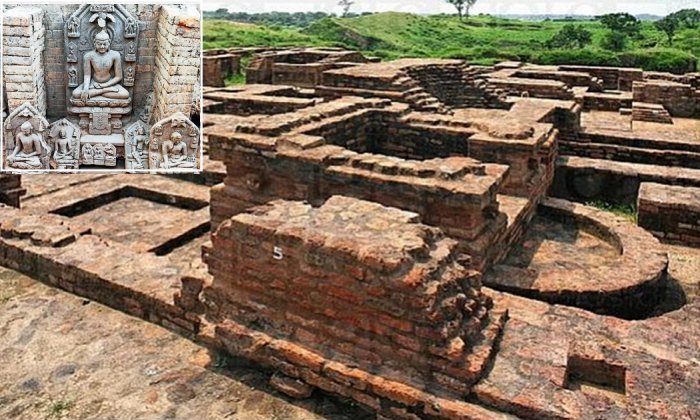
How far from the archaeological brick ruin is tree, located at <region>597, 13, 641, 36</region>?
38.3m

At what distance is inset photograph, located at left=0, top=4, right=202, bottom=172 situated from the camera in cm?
575

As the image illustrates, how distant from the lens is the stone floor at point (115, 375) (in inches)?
141

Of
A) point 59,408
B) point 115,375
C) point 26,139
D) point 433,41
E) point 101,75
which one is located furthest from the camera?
point 433,41

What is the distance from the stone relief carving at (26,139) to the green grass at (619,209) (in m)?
6.62

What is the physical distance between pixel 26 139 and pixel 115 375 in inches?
126

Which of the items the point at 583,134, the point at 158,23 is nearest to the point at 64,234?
the point at 158,23

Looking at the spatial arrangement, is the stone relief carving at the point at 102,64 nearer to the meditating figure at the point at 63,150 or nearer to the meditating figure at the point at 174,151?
the meditating figure at the point at 63,150

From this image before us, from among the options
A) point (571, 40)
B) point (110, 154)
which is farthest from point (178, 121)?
point (571, 40)

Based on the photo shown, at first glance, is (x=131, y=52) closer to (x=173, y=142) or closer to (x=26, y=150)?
(x=173, y=142)

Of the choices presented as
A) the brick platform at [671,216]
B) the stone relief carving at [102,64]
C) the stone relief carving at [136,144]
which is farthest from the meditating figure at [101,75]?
the brick platform at [671,216]

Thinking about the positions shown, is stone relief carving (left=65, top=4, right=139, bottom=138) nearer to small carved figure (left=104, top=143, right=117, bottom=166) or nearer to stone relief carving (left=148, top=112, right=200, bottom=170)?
small carved figure (left=104, top=143, right=117, bottom=166)

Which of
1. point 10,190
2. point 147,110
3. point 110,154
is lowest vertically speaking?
point 10,190

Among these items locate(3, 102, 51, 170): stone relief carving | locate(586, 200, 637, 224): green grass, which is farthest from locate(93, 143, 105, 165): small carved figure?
locate(586, 200, 637, 224): green grass

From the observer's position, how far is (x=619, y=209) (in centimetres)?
812
